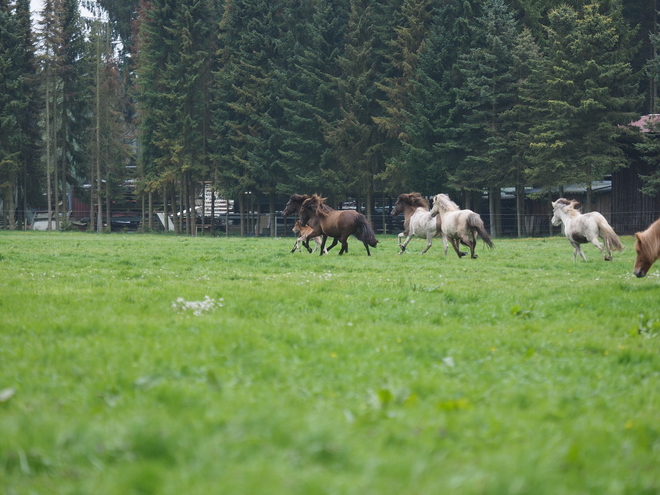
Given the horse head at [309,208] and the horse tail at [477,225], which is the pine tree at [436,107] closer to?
the horse head at [309,208]

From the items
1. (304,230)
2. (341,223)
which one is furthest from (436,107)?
(341,223)

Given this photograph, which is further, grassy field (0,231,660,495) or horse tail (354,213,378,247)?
horse tail (354,213,378,247)

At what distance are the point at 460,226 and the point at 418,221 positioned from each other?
10.4 ft

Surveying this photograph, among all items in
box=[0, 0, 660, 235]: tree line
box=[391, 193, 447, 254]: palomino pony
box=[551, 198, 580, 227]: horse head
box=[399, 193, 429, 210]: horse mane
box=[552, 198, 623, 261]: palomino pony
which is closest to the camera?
box=[552, 198, 623, 261]: palomino pony

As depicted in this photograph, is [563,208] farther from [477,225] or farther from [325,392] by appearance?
[325,392]

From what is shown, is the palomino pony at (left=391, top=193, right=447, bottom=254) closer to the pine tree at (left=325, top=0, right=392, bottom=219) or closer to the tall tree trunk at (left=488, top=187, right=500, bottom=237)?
the tall tree trunk at (left=488, top=187, right=500, bottom=237)

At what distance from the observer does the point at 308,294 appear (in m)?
10.3

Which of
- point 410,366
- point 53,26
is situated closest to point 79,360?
point 410,366

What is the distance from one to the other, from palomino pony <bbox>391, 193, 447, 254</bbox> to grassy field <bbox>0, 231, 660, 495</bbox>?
11.4 metres

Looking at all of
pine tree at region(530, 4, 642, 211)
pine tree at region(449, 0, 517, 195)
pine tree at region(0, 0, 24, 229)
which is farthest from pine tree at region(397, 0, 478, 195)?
pine tree at region(0, 0, 24, 229)

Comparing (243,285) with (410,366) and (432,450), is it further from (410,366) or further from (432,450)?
(432,450)

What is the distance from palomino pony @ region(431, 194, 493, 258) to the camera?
19.0 meters

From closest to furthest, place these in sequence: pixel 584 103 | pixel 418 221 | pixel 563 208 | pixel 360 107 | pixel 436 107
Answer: pixel 563 208, pixel 418 221, pixel 584 103, pixel 436 107, pixel 360 107

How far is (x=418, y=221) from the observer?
22.3 m
